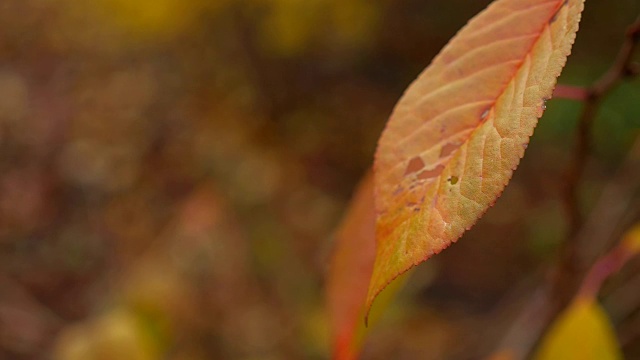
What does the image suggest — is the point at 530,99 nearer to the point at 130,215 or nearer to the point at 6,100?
the point at 130,215

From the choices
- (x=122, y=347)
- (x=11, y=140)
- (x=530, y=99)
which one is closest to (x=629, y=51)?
(x=530, y=99)

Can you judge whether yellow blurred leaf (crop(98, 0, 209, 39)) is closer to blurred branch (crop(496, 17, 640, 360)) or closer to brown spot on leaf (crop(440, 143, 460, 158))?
blurred branch (crop(496, 17, 640, 360))

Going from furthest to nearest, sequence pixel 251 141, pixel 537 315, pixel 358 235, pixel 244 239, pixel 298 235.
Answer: pixel 298 235 < pixel 251 141 < pixel 244 239 < pixel 537 315 < pixel 358 235

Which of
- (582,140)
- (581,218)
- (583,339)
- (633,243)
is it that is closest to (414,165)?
(582,140)

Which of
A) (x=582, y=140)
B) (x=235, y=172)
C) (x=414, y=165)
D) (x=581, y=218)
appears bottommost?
(x=235, y=172)

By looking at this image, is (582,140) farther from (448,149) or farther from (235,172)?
(235,172)
